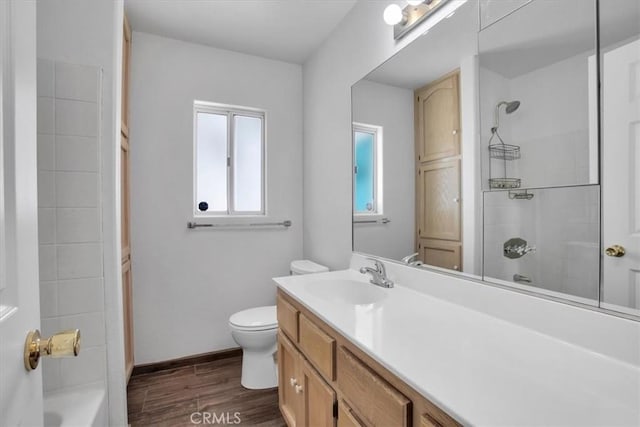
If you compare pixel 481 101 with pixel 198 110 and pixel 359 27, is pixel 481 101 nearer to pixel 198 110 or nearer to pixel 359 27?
pixel 359 27

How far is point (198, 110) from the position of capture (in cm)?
249

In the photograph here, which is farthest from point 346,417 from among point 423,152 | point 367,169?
point 367,169

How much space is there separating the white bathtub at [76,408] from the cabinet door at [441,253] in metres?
1.55

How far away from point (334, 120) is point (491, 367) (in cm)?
184

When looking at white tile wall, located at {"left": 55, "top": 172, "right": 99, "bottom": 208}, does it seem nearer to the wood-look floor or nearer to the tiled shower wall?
the tiled shower wall

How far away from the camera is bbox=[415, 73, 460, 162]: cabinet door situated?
1.25 meters

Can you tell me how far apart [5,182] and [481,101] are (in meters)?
1.35

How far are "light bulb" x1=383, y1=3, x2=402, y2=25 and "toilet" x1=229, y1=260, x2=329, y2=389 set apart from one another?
189 centimetres

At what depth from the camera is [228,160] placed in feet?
8.53

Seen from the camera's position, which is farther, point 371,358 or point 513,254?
point 513,254

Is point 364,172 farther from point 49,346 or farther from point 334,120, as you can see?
point 49,346

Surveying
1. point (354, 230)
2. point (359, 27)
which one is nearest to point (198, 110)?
point (359, 27)

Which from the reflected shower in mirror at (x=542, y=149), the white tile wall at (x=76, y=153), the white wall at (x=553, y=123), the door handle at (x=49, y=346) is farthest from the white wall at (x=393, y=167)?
the white tile wall at (x=76, y=153)

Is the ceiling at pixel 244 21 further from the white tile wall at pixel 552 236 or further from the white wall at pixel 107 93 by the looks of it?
the white tile wall at pixel 552 236
